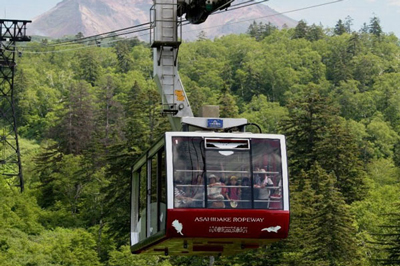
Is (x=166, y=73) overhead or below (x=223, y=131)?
overhead

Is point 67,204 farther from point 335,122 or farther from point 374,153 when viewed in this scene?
point 374,153

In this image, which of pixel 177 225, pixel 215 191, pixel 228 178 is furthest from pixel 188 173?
pixel 177 225

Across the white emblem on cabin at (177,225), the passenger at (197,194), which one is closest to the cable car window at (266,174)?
the passenger at (197,194)

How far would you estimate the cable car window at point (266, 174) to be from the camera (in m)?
20.0

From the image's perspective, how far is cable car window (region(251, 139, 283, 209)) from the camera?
20.0 m

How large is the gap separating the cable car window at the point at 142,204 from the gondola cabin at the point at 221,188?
5.87 feet

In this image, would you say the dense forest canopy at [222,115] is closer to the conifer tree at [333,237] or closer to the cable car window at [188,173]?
the conifer tree at [333,237]

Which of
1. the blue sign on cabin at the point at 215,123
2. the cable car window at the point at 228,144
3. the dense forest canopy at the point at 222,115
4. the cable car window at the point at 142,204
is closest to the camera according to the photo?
the cable car window at the point at 228,144

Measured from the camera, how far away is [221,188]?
1988 cm

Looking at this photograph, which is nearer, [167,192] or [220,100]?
[167,192]

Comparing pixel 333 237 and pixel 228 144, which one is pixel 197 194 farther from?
pixel 333 237

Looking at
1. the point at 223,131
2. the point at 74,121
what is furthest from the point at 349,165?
the point at 223,131

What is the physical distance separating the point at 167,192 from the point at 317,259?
118 ft

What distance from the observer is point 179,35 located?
1072 inches
